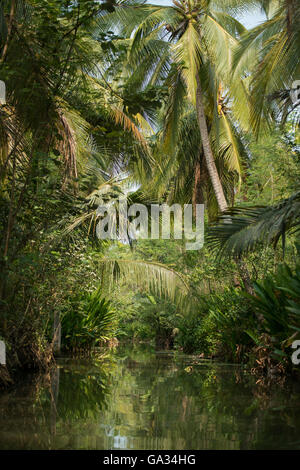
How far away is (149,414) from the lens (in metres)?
4.73

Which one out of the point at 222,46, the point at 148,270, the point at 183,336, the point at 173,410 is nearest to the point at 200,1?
the point at 222,46

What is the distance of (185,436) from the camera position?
3.78 meters

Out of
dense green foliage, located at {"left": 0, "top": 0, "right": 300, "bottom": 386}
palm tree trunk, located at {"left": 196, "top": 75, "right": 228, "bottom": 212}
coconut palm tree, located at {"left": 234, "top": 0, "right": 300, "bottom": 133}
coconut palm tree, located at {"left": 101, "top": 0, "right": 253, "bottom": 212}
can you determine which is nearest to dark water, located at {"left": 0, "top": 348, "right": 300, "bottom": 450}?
dense green foliage, located at {"left": 0, "top": 0, "right": 300, "bottom": 386}

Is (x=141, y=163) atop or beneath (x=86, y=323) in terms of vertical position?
atop

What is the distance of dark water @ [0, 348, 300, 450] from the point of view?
11.9 ft

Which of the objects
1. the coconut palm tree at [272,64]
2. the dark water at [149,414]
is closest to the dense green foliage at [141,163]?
the coconut palm tree at [272,64]

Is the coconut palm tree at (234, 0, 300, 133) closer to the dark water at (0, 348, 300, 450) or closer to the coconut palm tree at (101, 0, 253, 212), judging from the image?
the coconut palm tree at (101, 0, 253, 212)

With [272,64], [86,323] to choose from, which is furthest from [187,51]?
[86,323]

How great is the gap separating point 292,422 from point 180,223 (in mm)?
14606

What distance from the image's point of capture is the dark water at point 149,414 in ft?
11.9

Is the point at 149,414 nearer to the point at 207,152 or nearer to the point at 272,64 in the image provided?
the point at 272,64

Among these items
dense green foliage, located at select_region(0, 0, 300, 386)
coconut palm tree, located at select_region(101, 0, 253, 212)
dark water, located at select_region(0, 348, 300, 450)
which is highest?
coconut palm tree, located at select_region(101, 0, 253, 212)

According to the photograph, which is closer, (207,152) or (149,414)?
(149,414)

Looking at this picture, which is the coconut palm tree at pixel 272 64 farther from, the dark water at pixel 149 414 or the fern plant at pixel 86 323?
Answer: the fern plant at pixel 86 323
